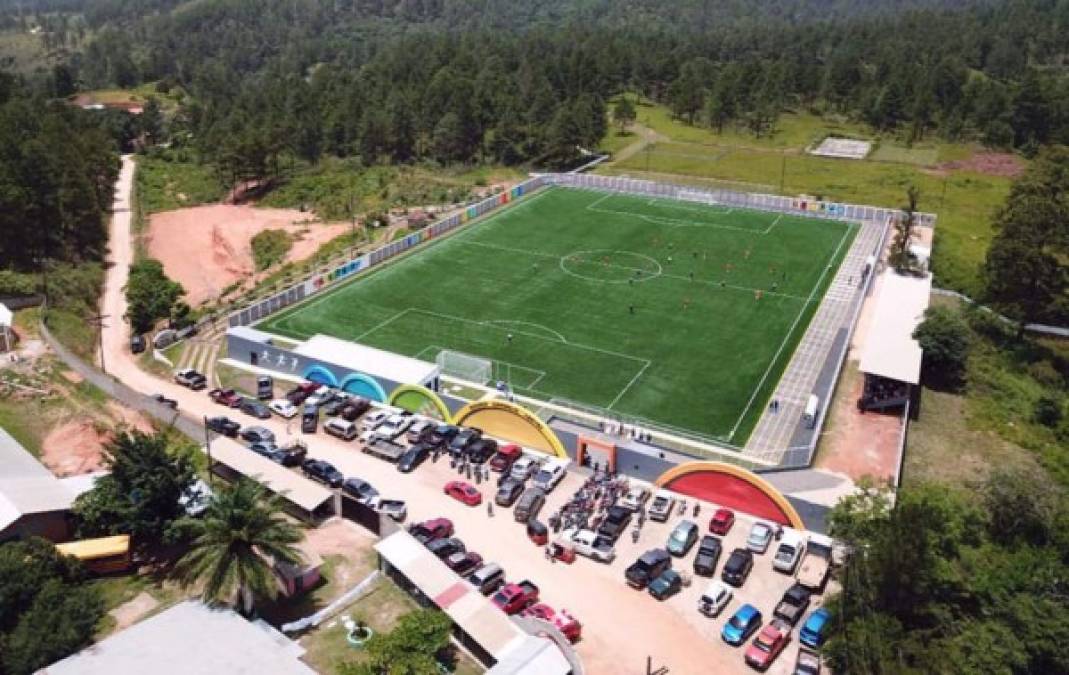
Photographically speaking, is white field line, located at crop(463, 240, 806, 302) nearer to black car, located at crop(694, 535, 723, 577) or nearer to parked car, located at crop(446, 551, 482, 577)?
black car, located at crop(694, 535, 723, 577)

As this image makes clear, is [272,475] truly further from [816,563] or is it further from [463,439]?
[816,563]

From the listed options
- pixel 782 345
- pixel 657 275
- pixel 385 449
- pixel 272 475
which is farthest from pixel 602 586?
pixel 657 275

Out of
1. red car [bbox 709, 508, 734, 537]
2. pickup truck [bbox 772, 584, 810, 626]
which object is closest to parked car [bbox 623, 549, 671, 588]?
red car [bbox 709, 508, 734, 537]

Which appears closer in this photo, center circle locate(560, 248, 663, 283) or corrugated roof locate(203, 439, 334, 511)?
corrugated roof locate(203, 439, 334, 511)

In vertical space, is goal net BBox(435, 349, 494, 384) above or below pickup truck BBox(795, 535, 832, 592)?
above

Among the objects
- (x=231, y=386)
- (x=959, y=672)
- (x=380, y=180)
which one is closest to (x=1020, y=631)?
(x=959, y=672)

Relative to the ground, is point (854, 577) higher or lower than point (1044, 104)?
lower

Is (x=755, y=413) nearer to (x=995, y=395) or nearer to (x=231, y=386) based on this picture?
(x=995, y=395)
